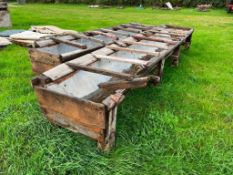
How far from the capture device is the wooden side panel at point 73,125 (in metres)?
2.65

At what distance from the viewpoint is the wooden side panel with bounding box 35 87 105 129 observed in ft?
8.29

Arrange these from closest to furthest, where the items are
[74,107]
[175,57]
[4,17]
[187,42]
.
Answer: [74,107], [175,57], [187,42], [4,17]

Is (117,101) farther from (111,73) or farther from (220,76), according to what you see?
(220,76)

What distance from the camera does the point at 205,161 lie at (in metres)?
2.84

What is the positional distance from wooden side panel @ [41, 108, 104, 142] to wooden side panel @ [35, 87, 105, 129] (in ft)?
0.13

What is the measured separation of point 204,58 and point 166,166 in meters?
4.60

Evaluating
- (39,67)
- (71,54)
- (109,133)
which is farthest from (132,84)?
(39,67)

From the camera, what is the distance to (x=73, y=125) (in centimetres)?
280

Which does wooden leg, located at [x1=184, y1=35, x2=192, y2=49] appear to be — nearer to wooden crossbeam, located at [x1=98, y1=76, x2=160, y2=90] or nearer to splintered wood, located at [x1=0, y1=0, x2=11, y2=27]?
wooden crossbeam, located at [x1=98, y1=76, x2=160, y2=90]

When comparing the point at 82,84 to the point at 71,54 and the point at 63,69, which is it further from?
the point at 71,54

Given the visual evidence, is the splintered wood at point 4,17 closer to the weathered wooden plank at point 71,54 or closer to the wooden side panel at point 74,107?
the weathered wooden plank at point 71,54

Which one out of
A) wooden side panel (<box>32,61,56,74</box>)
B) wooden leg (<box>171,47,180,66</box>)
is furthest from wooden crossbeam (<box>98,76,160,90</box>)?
wooden leg (<box>171,47,180,66</box>)

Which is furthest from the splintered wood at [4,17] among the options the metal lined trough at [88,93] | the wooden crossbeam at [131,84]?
the wooden crossbeam at [131,84]

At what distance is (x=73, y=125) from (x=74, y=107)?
253mm
